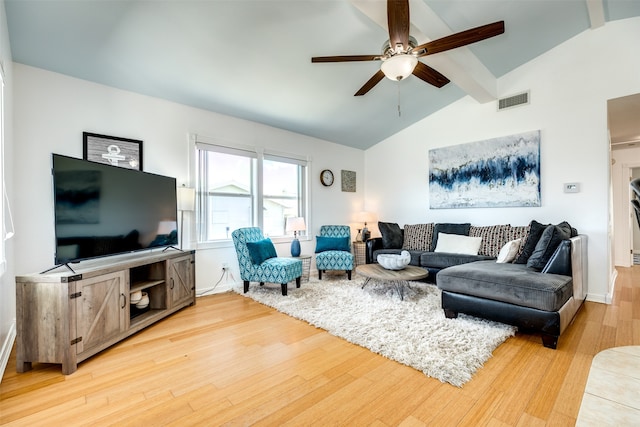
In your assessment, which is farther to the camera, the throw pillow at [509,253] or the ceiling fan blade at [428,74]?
the throw pillow at [509,253]

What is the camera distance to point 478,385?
1752 mm

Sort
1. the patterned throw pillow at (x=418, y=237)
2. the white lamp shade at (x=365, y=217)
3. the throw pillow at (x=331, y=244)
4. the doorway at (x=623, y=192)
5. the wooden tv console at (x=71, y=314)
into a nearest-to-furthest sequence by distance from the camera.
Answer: the wooden tv console at (x=71, y=314) → the patterned throw pillow at (x=418, y=237) → the throw pillow at (x=331, y=244) → the doorway at (x=623, y=192) → the white lamp shade at (x=365, y=217)

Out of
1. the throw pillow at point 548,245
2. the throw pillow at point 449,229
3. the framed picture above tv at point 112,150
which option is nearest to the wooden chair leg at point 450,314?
the throw pillow at point 548,245

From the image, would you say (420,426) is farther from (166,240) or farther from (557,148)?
(557,148)

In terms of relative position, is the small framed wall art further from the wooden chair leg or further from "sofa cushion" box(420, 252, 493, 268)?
the wooden chair leg

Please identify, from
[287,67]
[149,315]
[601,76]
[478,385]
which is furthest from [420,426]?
[601,76]

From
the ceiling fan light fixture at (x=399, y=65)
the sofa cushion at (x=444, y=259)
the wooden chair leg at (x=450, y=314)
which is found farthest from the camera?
the sofa cushion at (x=444, y=259)

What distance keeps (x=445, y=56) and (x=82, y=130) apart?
12.8 feet

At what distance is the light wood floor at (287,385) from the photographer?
59.2 inches

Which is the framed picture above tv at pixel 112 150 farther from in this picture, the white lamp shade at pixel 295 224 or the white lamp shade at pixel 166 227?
the white lamp shade at pixel 295 224

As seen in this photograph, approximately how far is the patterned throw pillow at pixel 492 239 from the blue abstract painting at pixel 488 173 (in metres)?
0.46

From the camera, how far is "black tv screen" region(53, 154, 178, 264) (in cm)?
216

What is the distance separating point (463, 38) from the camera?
90.4 inches

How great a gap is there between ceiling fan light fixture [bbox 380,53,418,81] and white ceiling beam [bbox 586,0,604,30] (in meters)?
2.34
